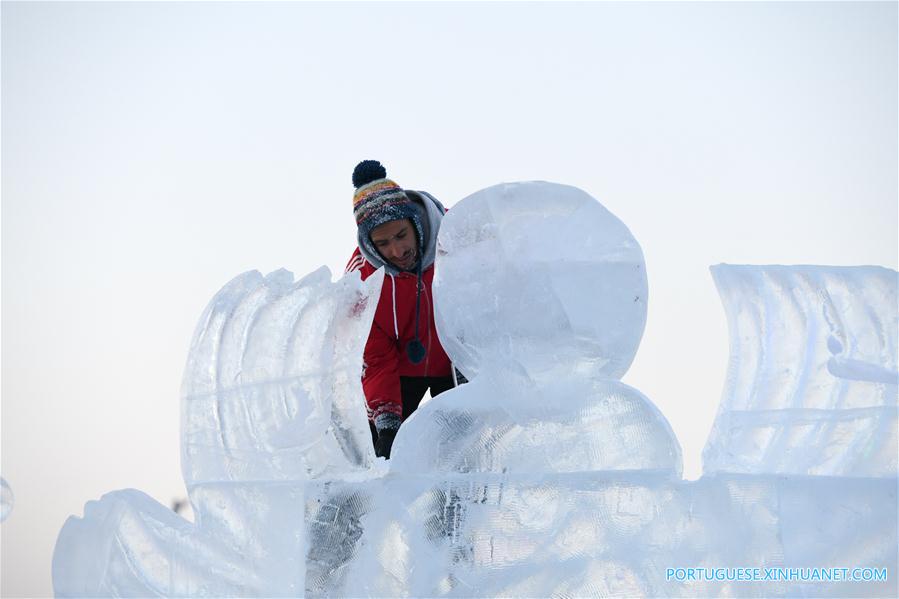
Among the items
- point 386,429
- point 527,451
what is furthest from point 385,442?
point 527,451

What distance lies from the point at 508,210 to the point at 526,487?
2.77ft

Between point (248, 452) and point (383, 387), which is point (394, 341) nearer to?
point (383, 387)

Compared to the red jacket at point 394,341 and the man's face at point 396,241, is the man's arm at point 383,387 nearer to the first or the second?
the red jacket at point 394,341

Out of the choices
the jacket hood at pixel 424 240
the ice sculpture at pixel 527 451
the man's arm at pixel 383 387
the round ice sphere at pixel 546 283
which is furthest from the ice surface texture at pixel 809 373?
the man's arm at pixel 383 387

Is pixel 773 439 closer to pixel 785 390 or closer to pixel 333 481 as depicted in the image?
pixel 785 390

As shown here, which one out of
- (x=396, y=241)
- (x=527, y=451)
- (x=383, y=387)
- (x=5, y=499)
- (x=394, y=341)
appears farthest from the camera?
(x=394, y=341)

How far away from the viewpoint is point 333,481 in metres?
3.47

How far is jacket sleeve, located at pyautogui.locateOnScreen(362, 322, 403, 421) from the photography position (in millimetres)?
4949

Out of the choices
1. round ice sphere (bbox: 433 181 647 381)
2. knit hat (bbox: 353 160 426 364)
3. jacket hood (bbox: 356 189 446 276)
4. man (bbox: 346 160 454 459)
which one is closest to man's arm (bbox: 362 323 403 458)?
man (bbox: 346 160 454 459)

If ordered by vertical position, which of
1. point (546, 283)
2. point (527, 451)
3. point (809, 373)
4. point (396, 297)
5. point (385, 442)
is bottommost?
point (385, 442)

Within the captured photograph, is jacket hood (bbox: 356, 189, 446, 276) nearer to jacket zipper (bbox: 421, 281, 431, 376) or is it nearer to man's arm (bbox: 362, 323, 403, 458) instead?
jacket zipper (bbox: 421, 281, 431, 376)

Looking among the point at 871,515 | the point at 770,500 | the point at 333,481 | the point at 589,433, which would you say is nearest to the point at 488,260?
the point at 589,433

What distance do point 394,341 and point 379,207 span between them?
65 cm

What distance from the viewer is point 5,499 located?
3.82 meters
